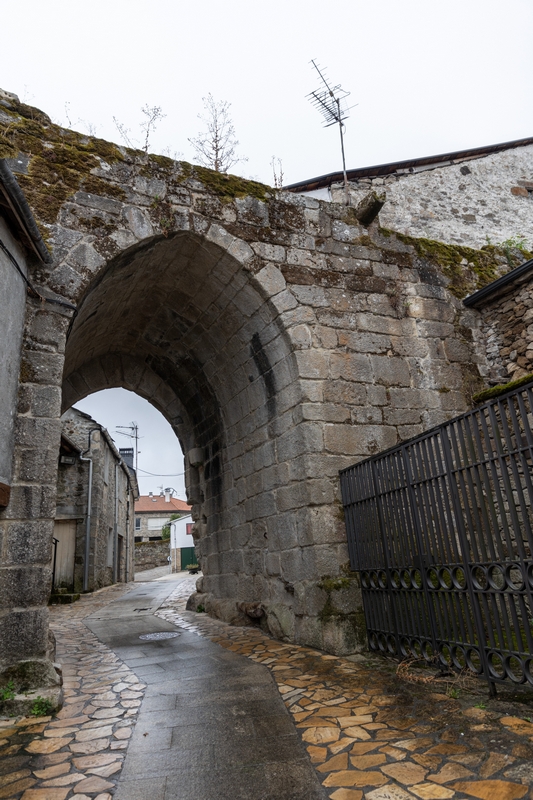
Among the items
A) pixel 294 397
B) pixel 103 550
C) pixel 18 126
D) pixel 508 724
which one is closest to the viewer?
pixel 508 724

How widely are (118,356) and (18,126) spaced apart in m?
2.93

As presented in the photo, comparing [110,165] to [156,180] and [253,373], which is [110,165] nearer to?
[156,180]

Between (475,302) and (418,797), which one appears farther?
(475,302)

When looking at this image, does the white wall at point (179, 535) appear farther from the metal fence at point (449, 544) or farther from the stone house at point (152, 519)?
the metal fence at point (449, 544)

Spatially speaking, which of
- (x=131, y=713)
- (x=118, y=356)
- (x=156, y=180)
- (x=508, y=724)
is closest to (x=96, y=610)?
(x=118, y=356)

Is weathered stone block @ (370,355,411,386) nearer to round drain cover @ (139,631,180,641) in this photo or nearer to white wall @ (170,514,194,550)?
round drain cover @ (139,631,180,641)

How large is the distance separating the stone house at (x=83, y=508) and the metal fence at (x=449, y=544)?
8.98 m

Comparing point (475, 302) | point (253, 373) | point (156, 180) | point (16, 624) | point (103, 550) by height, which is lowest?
point (16, 624)

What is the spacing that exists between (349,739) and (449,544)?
122 cm

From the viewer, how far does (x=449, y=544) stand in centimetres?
305

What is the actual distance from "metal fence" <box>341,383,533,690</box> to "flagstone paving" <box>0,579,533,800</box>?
0.27m

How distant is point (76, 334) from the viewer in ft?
15.6

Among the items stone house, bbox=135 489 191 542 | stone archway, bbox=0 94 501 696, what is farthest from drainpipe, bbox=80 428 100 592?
stone house, bbox=135 489 191 542

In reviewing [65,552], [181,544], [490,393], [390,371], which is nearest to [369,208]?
[390,371]
